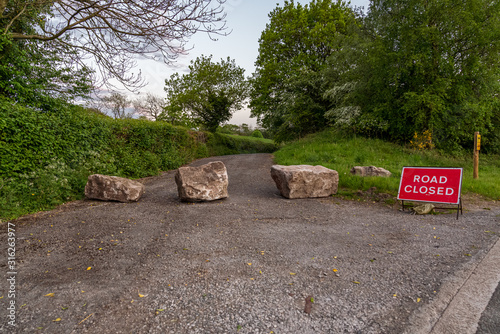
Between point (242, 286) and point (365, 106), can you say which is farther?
point (365, 106)

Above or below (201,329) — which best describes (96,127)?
above

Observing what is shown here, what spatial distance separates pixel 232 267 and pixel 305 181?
426 centimetres

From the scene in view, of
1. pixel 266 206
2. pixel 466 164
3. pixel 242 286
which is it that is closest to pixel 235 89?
pixel 466 164

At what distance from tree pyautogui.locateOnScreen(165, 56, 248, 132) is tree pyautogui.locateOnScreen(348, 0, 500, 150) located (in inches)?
740

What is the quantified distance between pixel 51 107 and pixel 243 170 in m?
7.25

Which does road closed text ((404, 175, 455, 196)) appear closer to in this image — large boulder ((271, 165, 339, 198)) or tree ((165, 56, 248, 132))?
large boulder ((271, 165, 339, 198))

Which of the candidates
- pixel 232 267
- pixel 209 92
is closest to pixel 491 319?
pixel 232 267

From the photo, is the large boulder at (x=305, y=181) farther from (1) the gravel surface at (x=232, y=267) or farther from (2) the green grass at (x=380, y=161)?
(1) the gravel surface at (x=232, y=267)

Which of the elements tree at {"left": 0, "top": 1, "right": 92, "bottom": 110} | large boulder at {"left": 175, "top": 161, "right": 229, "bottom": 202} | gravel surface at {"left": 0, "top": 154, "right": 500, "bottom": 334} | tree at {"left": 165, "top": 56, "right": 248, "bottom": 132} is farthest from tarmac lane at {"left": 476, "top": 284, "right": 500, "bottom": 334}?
tree at {"left": 165, "top": 56, "right": 248, "bottom": 132}

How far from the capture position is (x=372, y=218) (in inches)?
216

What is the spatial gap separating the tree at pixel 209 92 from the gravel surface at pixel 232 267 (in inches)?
961

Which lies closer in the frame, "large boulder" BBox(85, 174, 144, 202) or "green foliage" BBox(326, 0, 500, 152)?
"large boulder" BBox(85, 174, 144, 202)

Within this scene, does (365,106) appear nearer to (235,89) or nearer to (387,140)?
(387,140)

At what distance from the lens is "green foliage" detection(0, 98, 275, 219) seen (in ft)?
18.0
